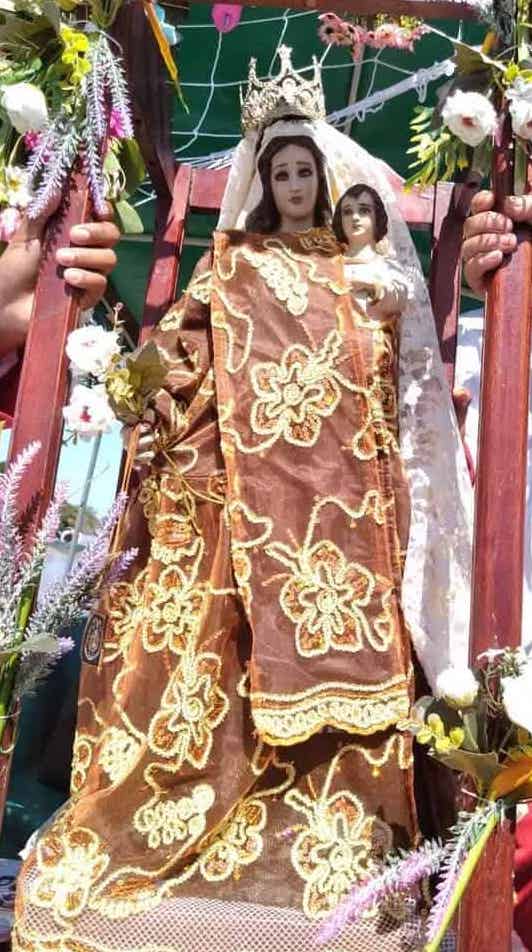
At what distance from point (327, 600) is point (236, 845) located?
0.61 meters

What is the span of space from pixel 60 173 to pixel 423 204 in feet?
6.00

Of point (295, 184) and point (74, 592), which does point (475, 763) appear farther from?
point (295, 184)

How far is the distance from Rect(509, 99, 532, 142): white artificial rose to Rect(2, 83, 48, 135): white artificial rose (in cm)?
105

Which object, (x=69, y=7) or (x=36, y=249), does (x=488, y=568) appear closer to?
(x=36, y=249)

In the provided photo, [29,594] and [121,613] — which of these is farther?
[121,613]

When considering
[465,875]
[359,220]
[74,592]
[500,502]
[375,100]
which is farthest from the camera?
[375,100]

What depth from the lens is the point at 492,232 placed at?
2.30 metres

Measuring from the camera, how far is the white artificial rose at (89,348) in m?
2.38

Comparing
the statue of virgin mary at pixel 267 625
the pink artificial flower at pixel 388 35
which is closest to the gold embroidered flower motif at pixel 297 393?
the statue of virgin mary at pixel 267 625

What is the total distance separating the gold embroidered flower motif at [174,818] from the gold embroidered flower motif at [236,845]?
2.3 inches

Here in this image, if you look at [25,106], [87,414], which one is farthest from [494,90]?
[87,414]

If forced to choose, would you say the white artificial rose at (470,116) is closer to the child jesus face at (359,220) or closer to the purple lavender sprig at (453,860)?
the child jesus face at (359,220)

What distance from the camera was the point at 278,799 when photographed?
248cm

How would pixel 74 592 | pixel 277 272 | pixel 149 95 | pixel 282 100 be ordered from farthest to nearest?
1. pixel 149 95
2. pixel 282 100
3. pixel 277 272
4. pixel 74 592
